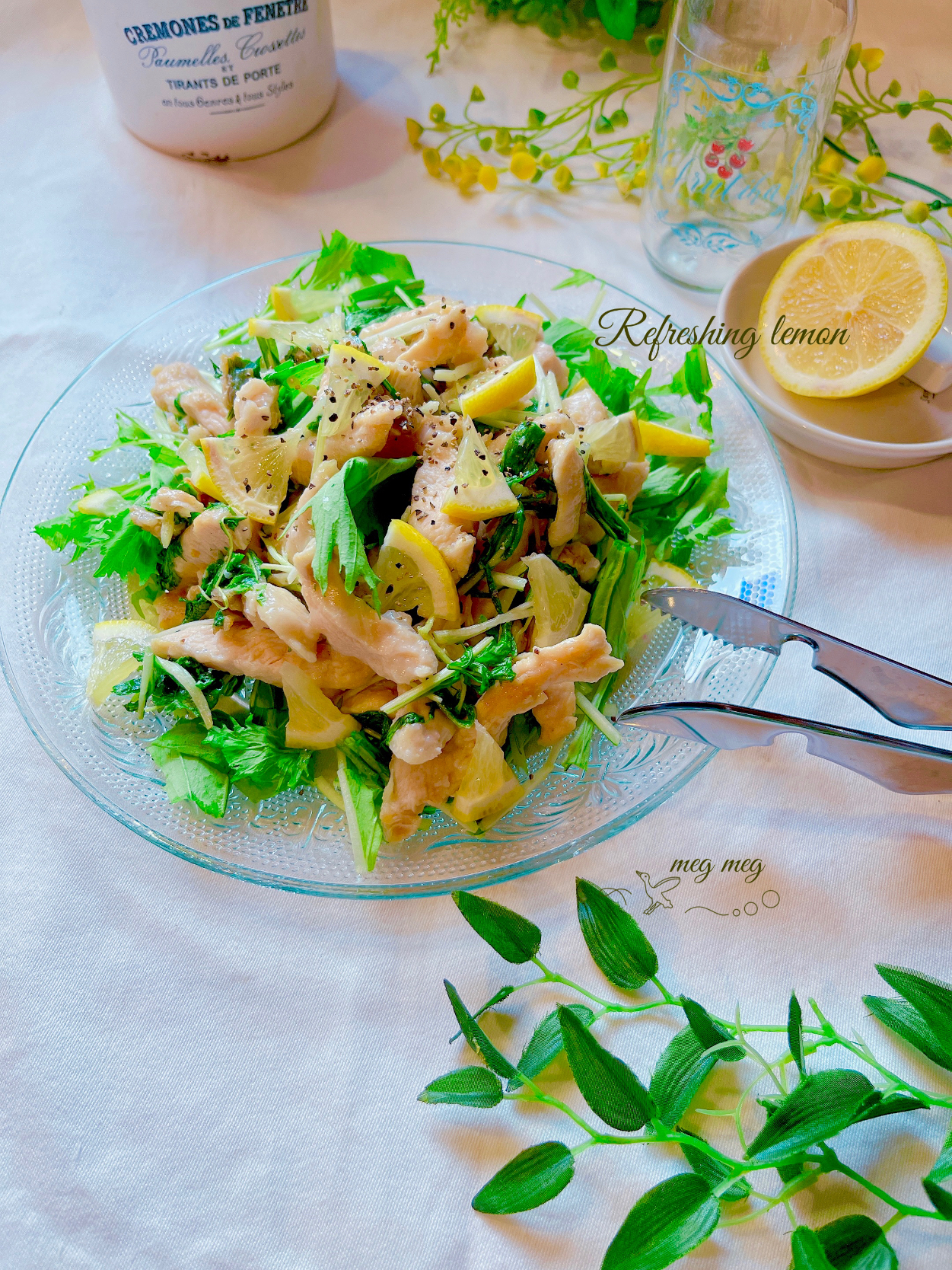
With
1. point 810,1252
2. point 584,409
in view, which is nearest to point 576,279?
point 584,409

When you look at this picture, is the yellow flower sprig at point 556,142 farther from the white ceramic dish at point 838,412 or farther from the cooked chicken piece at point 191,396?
the cooked chicken piece at point 191,396

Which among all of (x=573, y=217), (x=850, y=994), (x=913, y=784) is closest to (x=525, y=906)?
(x=850, y=994)

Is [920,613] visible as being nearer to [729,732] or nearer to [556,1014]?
[729,732]

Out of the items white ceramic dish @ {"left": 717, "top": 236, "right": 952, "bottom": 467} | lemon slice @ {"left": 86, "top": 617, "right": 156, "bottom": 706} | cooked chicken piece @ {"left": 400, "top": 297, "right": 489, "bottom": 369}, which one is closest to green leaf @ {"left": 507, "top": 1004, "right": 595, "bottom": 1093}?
lemon slice @ {"left": 86, "top": 617, "right": 156, "bottom": 706}

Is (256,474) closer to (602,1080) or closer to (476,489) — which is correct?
(476,489)

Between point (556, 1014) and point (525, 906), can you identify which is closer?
point (556, 1014)

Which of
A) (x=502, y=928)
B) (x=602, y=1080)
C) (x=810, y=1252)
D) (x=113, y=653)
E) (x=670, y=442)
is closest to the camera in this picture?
(x=810, y=1252)

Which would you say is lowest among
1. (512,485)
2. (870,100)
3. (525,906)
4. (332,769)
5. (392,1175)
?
(392,1175)
